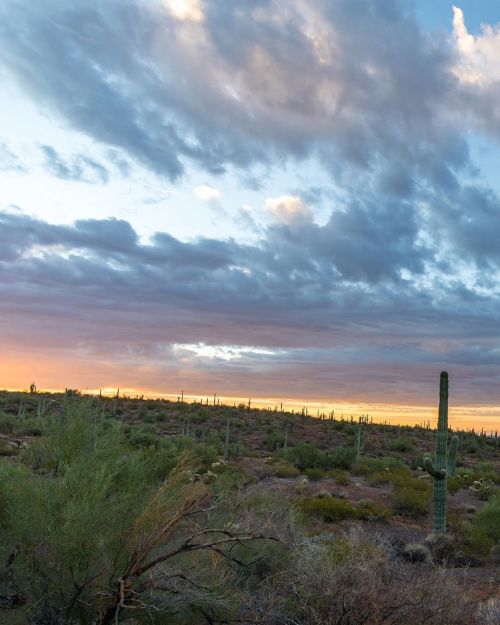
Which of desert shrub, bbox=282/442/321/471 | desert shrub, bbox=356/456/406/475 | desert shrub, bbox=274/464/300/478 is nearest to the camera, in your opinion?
desert shrub, bbox=274/464/300/478

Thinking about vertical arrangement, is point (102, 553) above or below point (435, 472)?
below

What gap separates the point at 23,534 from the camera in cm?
813

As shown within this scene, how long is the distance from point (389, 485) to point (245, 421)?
96.0ft

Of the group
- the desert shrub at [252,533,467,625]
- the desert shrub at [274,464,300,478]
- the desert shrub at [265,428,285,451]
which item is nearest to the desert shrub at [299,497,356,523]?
the desert shrub at [274,464,300,478]

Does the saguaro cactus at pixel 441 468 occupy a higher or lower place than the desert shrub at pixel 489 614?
higher

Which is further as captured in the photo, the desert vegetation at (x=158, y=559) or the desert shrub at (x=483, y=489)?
the desert shrub at (x=483, y=489)

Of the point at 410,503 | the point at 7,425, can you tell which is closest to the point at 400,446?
the point at 410,503

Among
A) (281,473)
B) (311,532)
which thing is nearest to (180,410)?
(281,473)

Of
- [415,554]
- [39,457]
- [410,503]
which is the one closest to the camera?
[39,457]

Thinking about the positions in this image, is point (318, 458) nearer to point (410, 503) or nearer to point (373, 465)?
point (373, 465)

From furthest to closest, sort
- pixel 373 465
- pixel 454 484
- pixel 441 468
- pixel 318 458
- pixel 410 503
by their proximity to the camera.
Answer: pixel 318 458
pixel 373 465
pixel 454 484
pixel 410 503
pixel 441 468

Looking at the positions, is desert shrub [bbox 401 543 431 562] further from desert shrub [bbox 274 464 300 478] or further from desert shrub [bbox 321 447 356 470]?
desert shrub [bbox 321 447 356 470]

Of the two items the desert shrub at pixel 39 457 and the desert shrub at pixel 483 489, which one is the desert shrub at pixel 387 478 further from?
the desert shrub at pixel 39 457

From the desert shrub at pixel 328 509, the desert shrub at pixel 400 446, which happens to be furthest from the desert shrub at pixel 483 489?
the desert shrub at pixel 400 446
